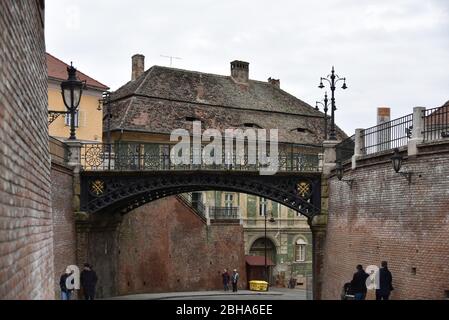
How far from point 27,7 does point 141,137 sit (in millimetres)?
A: 34351

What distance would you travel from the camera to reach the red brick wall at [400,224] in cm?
1720

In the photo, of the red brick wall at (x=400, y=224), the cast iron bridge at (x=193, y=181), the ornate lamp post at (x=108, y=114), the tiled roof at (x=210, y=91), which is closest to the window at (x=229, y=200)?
the tiled roof at (x=210, y=91)

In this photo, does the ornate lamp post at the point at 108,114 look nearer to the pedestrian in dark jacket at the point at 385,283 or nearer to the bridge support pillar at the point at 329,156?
the bridge support pillar at the point at 329,156

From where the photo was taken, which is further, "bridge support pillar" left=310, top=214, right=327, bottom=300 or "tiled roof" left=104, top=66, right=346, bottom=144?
"tiled roof" left=104, top=66, right=346, bottom=144

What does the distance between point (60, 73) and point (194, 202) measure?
12.0m

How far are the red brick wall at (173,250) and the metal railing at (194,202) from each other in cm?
35

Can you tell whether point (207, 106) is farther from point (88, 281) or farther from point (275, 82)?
point (88, 281)

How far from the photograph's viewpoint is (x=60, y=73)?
41.7m

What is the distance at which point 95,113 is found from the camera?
43.5m

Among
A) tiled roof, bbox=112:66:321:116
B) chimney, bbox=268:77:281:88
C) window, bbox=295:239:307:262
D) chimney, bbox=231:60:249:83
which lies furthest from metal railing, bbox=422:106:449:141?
chimney, bbox=268:77:281:88

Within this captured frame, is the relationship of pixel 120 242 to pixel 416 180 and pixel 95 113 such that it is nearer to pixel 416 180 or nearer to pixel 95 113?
pixel 95 113

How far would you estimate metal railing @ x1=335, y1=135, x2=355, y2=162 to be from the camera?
2578 centimetres

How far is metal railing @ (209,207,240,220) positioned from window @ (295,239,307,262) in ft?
27.3

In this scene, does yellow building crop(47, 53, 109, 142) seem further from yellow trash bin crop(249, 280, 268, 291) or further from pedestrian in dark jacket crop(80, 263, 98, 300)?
pedestrian in dark jacket crop(80, 263, 98, 300)
